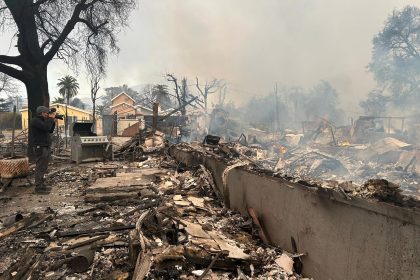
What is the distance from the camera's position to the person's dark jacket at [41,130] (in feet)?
23.2

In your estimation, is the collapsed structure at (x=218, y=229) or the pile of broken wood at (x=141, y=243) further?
the pile of broken wood at (x=141, y=243)

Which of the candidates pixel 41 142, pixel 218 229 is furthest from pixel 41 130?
pixel 218 229

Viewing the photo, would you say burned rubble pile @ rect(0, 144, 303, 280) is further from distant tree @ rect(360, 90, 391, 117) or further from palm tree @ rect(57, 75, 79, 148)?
palm tree @ rect(57, 75, 79, 148)

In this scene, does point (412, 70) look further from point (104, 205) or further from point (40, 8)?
point (104, 205)

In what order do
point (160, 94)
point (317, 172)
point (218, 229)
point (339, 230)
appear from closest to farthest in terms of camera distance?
point (339, 230) → point (218, 229) → point (317, 172) → point (160, 94)

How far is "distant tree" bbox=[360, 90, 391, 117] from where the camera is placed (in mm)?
31375

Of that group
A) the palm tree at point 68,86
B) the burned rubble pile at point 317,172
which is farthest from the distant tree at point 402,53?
the palm tree at point 68,86

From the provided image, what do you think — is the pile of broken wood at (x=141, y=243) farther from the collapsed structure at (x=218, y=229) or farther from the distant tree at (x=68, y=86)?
the distant tree at (x=68, y=86)

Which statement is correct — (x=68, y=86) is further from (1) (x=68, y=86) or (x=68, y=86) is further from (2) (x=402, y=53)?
(2) (x=402, y=53)

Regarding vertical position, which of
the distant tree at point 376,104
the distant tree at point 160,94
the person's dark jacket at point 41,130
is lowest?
the person's dark jacket at point 41,130

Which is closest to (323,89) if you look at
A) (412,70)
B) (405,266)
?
(412,70)

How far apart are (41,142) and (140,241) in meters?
4.81

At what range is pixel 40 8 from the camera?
14.3 metres

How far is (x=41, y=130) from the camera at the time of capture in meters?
7.14
